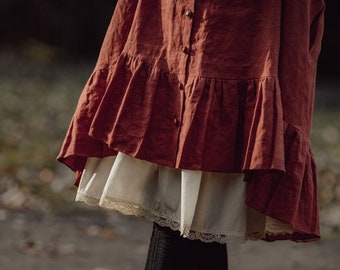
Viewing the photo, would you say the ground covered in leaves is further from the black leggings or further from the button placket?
the button placket

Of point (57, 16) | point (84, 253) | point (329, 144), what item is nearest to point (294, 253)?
point (84, 253)

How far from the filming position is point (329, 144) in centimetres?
698

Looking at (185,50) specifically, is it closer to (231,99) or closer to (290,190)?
(231,99)

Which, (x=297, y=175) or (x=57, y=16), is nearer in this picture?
(x=297, y=175)

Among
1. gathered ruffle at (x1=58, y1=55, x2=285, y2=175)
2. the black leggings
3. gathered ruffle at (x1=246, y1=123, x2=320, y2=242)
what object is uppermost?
gathered ruffle at (x1=58, y1=55, x2=285, y2=175)

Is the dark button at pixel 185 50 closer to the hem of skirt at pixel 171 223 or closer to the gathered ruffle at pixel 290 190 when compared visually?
the gathered ruffle at pixel 290 190

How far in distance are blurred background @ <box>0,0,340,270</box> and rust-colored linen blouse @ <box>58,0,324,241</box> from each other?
1.81 m

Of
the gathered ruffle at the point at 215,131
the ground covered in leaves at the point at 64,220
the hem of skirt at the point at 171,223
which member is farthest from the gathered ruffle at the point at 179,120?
the ground covered in leaves at the point at 64,220

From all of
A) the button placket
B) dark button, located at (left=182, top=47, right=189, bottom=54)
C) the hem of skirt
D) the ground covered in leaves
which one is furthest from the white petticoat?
the ground covered in leaves

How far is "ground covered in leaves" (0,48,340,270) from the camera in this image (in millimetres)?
3904

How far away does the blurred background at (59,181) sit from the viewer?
395cm

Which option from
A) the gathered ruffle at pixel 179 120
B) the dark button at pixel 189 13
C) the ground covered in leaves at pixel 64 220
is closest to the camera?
the gathered ruffle at pixel 179 120

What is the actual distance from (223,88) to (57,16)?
39.2 feet

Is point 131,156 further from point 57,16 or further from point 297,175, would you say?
point 57,16
